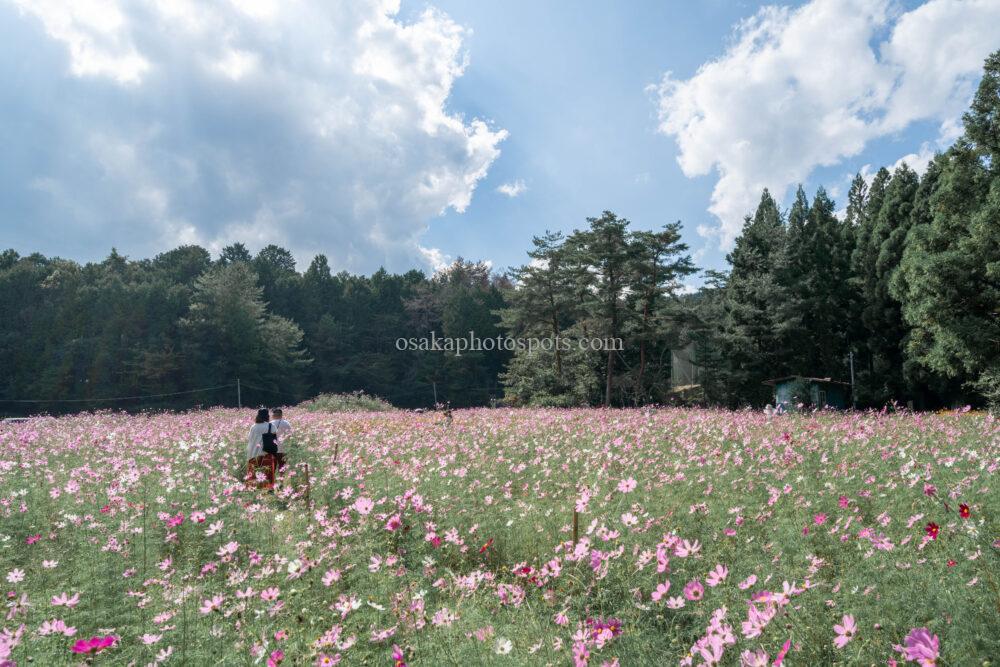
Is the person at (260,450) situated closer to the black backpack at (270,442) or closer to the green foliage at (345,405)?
the black backpack at (270,442)

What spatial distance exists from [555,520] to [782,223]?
3067 cm

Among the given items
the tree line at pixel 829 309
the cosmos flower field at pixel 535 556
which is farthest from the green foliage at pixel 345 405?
the cosmos flower field at pixel 535 556

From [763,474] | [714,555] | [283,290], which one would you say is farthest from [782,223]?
[283,290]

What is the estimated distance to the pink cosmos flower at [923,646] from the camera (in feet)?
5.09

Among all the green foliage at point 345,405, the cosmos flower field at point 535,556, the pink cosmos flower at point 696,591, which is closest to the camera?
the pink cosmos flower at point 696,591

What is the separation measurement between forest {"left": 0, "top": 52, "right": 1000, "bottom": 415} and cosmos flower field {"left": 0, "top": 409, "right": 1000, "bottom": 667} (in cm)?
1193

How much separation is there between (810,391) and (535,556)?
77.8ft

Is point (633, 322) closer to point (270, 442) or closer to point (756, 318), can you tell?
point (756, 318)

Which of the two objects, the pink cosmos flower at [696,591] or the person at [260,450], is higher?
the person at [260,450]

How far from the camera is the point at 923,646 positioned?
5.19 ft

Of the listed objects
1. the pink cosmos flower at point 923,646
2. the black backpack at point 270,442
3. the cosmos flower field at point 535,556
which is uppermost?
the black backpack at point 270,442

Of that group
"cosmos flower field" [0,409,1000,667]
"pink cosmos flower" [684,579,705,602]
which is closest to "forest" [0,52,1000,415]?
"cosmos flower field" [0,409,1000,667]

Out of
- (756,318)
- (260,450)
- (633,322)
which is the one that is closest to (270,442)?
(260,450)

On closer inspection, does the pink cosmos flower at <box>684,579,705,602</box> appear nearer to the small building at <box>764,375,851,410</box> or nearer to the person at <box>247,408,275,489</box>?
the person at <box>247,408,275,489</box>
